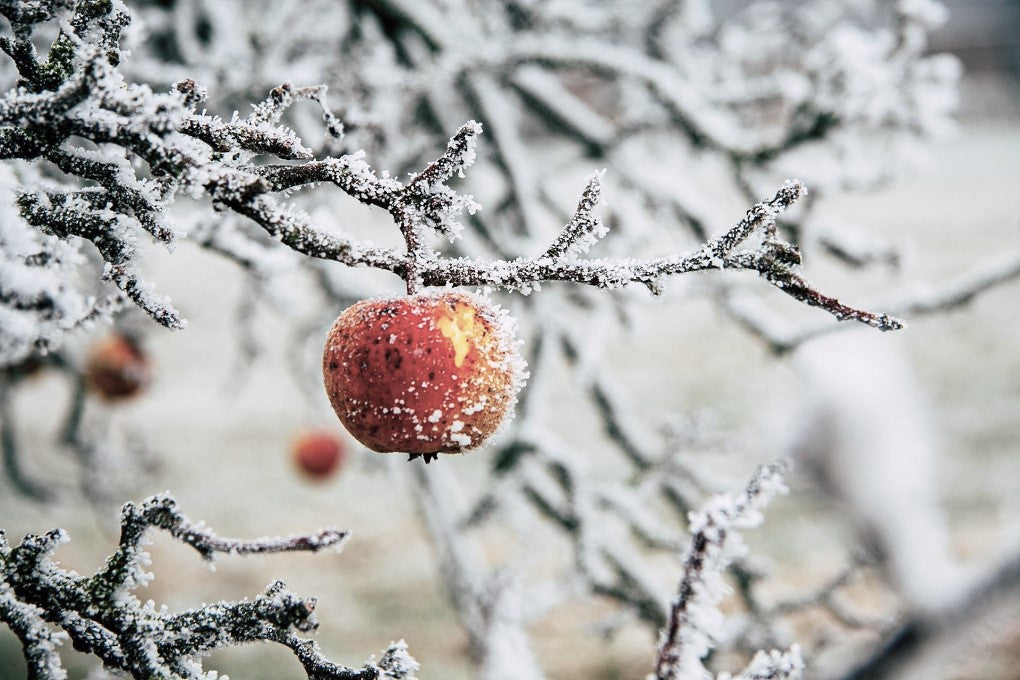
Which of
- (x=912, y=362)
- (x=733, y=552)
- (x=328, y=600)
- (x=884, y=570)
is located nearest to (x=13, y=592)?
(x=733, y=552)

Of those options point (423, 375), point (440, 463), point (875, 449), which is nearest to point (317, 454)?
point (440, 463)

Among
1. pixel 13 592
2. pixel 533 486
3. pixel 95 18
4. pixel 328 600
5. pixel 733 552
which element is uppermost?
pixel 328 600

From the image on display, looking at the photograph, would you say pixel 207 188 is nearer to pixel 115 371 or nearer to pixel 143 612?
pixel 143 612

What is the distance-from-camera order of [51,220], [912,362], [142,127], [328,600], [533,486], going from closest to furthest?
[142,127] → [51,220] → [533,486] → [328,600] → [912,362]

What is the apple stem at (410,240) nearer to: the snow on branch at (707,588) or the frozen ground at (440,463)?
the snow on branch at (707,588)

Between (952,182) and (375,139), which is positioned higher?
(952,182)

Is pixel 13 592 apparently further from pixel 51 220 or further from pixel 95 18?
pixel 95 18

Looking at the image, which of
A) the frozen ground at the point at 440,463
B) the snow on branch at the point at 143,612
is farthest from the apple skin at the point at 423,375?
the frozen ground at the point at 440,463
